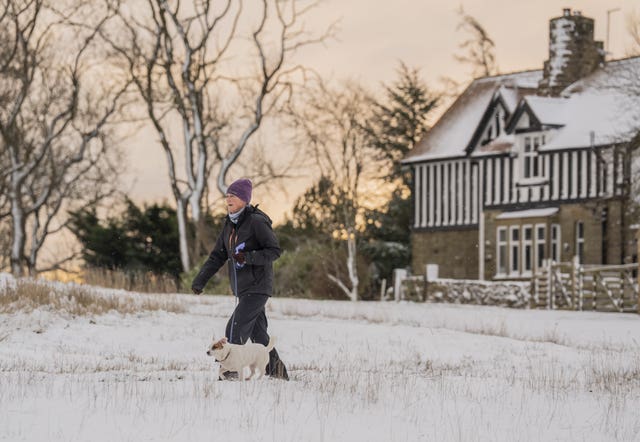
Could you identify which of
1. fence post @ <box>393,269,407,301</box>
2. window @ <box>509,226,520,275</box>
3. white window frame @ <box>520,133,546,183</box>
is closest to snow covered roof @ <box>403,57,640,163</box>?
white window frame @ <box>520,133,546,183</box>

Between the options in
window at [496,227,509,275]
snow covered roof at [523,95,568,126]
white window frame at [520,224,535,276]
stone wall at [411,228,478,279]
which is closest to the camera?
snow covered roof at [523,95,568,126]

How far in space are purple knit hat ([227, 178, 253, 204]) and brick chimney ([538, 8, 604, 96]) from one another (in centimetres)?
3506

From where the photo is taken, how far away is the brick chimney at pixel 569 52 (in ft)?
146

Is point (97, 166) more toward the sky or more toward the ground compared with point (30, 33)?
more toward the ground

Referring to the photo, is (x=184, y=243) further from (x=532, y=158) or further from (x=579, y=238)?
(x=579, y=238)

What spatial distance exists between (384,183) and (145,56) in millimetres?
13878

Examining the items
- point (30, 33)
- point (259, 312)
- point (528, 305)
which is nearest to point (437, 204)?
point (528, 305)

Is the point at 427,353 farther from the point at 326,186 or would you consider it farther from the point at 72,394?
the point at 326,186

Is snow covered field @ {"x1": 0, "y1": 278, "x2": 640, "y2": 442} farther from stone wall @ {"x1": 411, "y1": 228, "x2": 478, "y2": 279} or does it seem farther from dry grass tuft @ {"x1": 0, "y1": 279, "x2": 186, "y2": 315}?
stone wall @ {"x1": 411, "y1": 228, "x2": 478, "y2": 279}

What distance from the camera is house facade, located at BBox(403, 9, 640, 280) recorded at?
4047cm

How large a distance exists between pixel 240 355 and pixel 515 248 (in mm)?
33299

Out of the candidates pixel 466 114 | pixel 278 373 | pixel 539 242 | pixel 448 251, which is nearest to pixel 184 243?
pixel 448 251

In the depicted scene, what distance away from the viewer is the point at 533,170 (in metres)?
43.6

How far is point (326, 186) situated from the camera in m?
48.3
